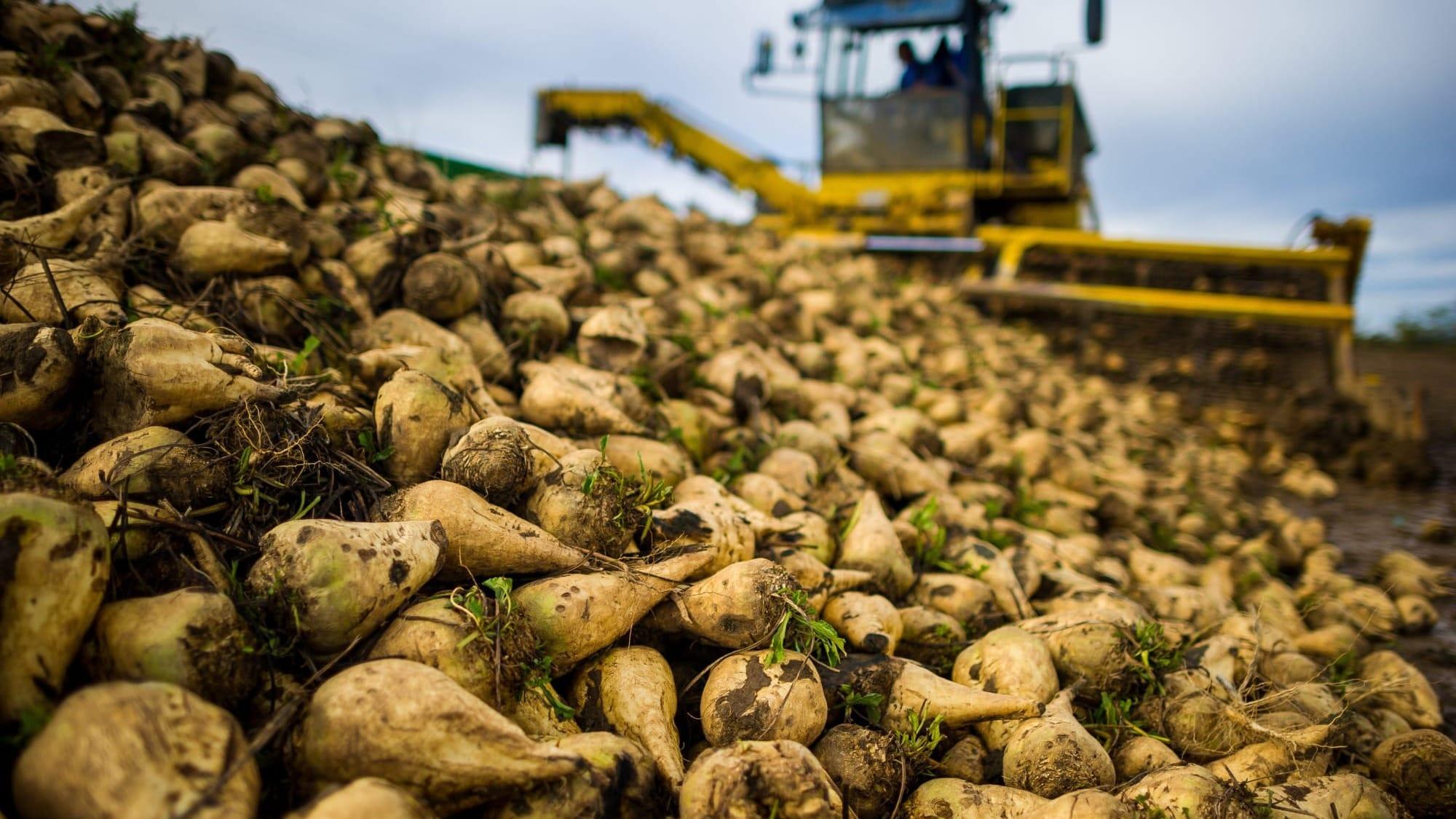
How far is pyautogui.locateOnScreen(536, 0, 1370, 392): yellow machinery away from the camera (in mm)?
7078

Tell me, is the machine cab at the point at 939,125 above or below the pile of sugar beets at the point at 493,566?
above

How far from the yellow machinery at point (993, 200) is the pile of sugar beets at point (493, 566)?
3644mm

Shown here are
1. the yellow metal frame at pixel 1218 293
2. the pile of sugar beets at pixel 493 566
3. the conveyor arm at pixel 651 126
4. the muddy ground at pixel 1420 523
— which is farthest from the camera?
the conveyor arm at pixel 651 126

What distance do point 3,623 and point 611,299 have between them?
2777 millimetres

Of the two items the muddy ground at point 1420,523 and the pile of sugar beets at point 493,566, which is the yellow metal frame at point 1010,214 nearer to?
the muddy ground at point 1420,523

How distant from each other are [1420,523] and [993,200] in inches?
228

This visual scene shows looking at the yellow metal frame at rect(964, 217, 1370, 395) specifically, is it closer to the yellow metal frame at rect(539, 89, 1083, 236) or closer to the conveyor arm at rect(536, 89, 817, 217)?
the yellow metal frame at rect(539, 89, 1083, 236)

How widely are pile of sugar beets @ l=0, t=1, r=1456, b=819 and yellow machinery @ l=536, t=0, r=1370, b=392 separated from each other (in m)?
3.64

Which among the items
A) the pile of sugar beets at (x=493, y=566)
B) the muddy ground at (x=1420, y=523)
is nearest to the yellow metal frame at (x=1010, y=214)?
the muddy ground at (x=1420, y=523)

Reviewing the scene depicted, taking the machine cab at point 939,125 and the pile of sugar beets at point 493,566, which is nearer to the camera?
the pile of sugar beets at point 493,566

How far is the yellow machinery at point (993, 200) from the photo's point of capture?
23.2 feet

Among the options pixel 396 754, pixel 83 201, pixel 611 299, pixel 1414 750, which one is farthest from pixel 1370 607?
pixel 83 201

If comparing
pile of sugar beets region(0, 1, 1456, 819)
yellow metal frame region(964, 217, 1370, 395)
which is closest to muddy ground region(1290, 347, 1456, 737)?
pile of sugar beets region(0, 1, 1456, 819)

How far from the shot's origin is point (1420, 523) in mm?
4898
